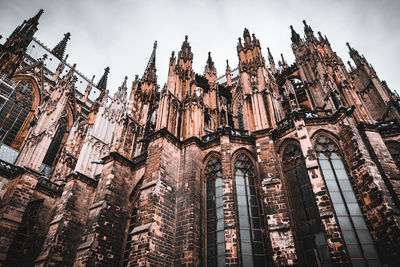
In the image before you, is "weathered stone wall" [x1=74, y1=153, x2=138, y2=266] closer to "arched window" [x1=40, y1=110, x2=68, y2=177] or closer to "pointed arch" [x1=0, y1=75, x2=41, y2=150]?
"arched window" [x1=40, y1=110, x2=68, y2=177]

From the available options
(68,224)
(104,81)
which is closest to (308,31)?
(68,224)

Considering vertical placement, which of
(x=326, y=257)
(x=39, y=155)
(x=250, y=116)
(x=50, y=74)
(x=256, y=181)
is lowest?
(x=326, y=257)

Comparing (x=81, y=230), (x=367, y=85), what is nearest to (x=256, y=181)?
(x=81, y=230)

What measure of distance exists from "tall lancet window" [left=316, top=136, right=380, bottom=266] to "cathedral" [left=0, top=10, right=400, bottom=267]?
4 centimetres

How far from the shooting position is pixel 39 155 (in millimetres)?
15750

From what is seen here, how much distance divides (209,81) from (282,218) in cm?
1370

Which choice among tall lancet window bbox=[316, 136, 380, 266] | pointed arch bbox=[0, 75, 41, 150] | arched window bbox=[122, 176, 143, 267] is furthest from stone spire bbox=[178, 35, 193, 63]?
pointed arch bbox=[0, 75, 41, 150]

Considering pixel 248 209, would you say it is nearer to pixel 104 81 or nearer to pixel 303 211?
pixel 303 211

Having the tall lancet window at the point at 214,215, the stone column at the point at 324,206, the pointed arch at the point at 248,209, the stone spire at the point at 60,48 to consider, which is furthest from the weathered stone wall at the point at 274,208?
the stone spire at the point at 60,48

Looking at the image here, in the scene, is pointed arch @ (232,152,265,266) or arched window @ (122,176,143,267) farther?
arched window @ (122,176,143,267)

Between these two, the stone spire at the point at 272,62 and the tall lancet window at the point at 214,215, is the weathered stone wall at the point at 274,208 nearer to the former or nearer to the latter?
the tall lancet window at the point at 214,215

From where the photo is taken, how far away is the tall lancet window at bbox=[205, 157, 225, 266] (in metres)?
10.2

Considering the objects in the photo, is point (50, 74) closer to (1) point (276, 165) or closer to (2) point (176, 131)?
(2) point (176, 131)

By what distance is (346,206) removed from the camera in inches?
386
